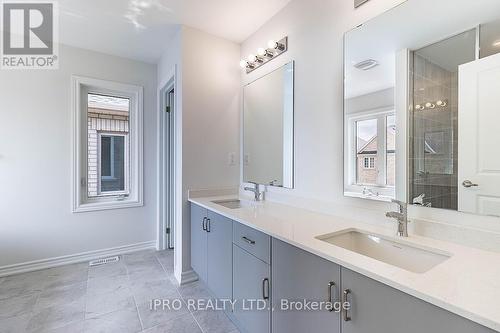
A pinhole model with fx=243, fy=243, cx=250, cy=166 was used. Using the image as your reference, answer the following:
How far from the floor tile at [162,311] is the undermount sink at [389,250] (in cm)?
143

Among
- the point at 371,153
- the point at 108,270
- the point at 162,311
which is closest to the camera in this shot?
the point at 371,153

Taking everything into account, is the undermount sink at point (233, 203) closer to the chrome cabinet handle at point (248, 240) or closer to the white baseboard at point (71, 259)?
the chrome cabinet handle at point (248, 240)

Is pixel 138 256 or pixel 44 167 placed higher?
pixel 44 167

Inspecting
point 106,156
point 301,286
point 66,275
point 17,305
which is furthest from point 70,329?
point 106,156

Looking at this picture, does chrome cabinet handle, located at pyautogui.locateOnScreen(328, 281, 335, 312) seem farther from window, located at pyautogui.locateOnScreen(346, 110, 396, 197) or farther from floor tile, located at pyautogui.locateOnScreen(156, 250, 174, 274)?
floor tile, located at pyautogui.locateOnScreen(156, 250, 174, 274)

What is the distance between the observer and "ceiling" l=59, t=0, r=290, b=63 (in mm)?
2061

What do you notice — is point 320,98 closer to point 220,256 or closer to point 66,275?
point 220,256

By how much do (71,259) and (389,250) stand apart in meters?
3.30

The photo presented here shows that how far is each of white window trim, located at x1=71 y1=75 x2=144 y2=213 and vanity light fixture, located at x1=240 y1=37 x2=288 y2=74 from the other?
1.60 m

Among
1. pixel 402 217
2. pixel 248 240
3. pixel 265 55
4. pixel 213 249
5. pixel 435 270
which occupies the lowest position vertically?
pixel 213 249

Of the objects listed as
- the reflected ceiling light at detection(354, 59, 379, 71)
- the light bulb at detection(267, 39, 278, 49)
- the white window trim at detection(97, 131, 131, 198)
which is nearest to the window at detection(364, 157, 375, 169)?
the reflected ceiling light at detection(354, 59, 379, 71)

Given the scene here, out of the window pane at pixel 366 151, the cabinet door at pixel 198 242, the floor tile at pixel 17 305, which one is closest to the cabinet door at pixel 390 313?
the window pane at pixel 366 151

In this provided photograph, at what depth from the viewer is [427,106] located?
3.97 ft

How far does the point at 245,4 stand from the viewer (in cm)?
206
